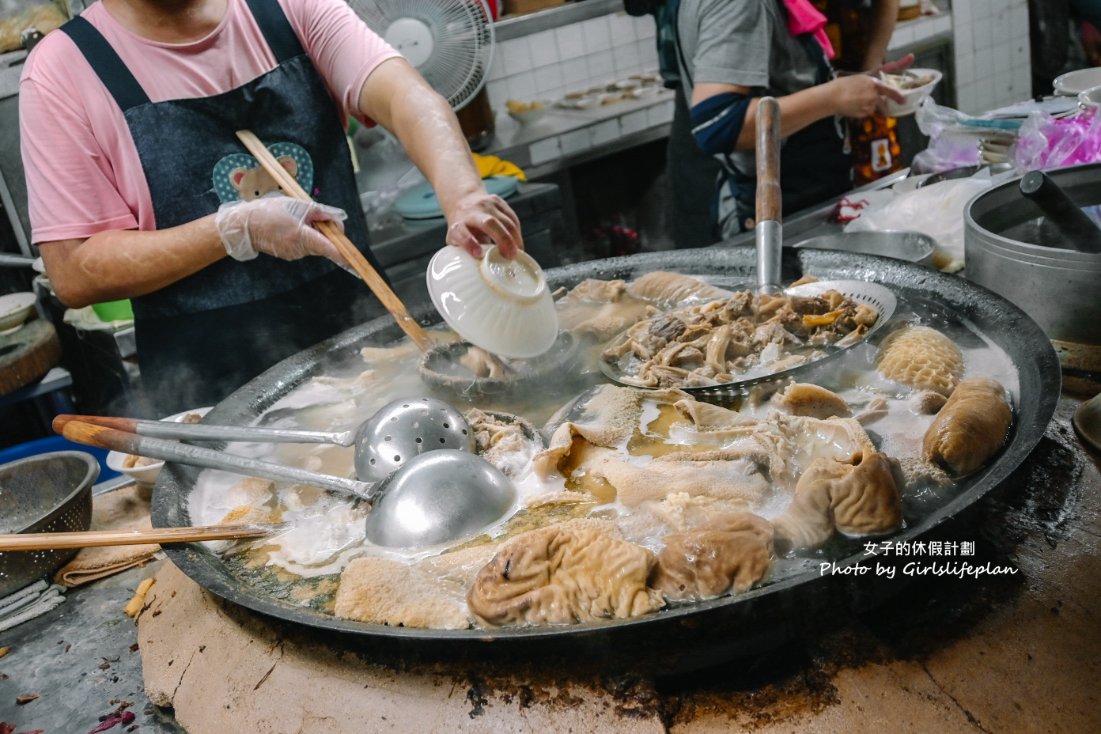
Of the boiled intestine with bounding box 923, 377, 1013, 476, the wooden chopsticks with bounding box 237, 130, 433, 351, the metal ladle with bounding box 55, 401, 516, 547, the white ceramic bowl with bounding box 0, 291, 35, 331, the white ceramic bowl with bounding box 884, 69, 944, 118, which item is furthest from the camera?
the white ceramic bowl with bounding box 0, 291, 35, 331

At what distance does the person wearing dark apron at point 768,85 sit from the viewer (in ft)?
11.3

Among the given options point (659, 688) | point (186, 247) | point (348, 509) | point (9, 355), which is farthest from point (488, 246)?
point (9, 355)

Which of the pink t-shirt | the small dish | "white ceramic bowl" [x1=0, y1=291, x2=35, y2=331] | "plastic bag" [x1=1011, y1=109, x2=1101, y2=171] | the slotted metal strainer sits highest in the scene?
the pink t-shirt

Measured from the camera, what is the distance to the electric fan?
172 inches

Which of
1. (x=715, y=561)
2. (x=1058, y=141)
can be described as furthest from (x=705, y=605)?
(x=1058, y=141)

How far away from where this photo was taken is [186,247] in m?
2.65

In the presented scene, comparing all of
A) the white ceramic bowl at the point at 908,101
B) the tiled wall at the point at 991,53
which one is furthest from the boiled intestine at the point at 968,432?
the tiled wall at the point at 991,53

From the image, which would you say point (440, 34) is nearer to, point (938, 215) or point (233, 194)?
point (233, 194)

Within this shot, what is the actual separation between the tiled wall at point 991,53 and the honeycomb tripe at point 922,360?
754cm

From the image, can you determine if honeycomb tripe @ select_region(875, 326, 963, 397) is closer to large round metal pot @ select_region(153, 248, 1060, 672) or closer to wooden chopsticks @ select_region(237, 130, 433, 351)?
large round metal pot @ select_region(153, 248, 1060, 672)

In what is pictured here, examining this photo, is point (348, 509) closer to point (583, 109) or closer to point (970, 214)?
point (970, 214)

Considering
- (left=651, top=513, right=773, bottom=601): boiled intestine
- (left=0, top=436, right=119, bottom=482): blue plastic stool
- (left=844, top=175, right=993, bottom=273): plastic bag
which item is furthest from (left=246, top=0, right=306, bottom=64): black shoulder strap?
(left=651, top=513, right=773, bottom=601): boiled intestine

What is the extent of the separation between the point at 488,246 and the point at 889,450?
1192 millimetres

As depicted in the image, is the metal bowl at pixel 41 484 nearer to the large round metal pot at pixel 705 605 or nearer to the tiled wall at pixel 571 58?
the large round metal pot at pixel 705 605
